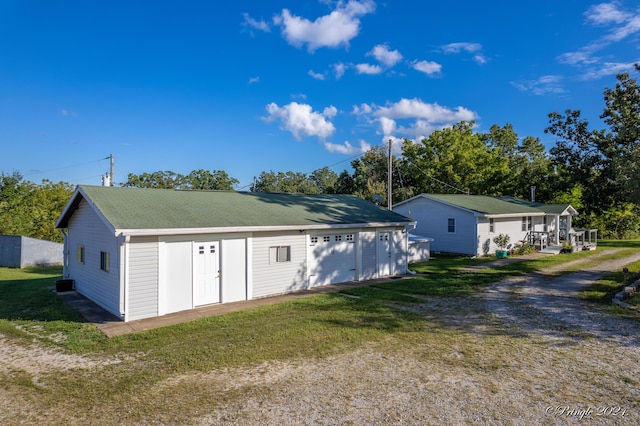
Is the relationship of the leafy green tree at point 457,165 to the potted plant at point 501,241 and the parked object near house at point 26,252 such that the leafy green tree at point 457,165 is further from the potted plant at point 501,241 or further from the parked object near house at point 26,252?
the parked object near house at point 26,252

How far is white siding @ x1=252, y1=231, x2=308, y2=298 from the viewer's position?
12.5 metres

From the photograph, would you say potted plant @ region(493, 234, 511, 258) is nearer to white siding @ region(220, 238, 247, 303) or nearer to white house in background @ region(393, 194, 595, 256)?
white house in background @ region(393, 194, 595, 256)

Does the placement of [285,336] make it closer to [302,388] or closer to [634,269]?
[302,388]

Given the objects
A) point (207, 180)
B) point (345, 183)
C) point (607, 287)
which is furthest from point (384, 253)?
point (207, 180)

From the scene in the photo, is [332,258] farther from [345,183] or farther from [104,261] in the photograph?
[345,183]

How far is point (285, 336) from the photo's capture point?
8.59 m

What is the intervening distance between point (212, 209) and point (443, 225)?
1808 centimetres

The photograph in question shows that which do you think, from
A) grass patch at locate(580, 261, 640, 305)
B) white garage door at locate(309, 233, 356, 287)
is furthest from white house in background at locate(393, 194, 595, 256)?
white garage door at locate(309, 233, 356, 287)

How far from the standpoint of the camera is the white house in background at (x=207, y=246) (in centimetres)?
1020

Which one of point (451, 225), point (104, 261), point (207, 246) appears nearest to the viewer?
point (104, 261)

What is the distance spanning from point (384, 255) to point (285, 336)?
8.73 metres

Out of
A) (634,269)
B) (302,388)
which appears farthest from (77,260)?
(634,269)

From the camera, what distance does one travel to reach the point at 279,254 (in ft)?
43.2

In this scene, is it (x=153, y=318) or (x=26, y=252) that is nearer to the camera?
(x=153, y=318)
